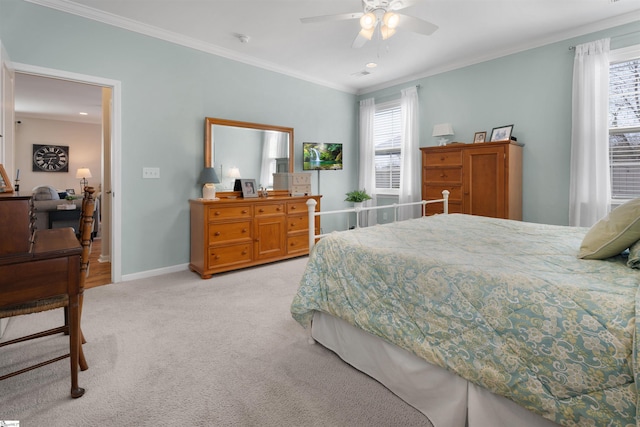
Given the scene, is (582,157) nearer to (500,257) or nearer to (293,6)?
(500,257)

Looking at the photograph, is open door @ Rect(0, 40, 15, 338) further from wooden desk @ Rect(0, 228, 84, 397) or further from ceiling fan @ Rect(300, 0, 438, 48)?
ceiling fan @ Rect(300, 0, 438, 48)

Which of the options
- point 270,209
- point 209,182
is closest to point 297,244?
point 270,209

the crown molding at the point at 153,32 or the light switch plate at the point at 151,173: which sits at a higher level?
the crown molding at the point at 153,32

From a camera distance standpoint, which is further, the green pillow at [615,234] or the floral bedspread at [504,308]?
the green pillow at [615,234]

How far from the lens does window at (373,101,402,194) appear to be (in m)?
5.45

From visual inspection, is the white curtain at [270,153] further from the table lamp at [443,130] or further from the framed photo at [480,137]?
the framed photo at [480,137]

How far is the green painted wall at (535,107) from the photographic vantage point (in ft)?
12.2

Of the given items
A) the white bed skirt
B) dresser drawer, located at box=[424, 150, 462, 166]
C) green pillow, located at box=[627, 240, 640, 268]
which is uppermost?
dresser drawer, located at box=[424, 150, 462, 166]

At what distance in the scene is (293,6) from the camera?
121 inches

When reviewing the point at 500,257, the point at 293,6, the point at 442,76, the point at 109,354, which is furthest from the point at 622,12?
the point at 109,354

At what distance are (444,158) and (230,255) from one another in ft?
9.84

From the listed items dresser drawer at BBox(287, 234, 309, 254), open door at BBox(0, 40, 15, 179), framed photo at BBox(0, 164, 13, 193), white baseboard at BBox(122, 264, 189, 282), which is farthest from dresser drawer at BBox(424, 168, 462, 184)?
open door at BBox(0, 40, 15, 179)

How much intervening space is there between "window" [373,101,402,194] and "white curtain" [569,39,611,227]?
2365 millimetres

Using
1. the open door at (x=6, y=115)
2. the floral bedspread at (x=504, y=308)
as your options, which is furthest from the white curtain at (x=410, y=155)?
the open door at (x=6, y=115)
